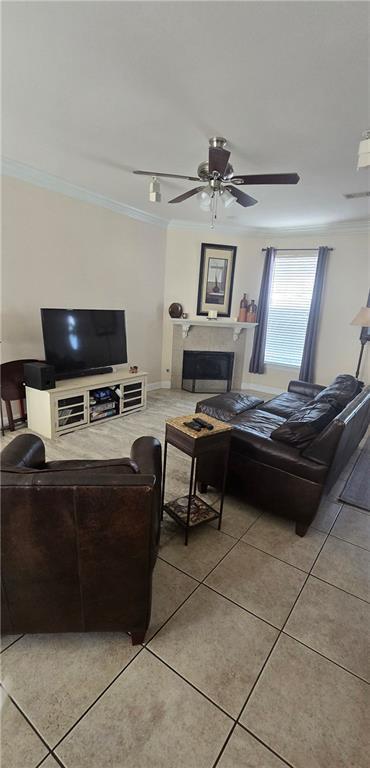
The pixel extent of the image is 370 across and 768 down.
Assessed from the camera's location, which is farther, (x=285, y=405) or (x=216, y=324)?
(x=216, y=324)

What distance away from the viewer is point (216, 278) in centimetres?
544

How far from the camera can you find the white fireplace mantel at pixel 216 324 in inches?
209

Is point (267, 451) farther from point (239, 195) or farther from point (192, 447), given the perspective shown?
point (239, 195)

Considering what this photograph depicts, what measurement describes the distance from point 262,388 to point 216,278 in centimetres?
211

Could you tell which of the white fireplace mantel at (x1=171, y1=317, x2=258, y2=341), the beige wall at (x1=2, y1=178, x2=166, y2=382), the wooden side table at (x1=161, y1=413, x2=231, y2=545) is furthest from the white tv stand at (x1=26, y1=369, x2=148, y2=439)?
the wooden side table at (x1=161, y1=413, x2=231, y2=545)

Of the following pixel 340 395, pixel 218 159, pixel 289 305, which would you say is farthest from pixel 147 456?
pixel 289 305

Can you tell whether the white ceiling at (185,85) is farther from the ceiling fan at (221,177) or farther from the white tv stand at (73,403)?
the white tv stand at (73,403)

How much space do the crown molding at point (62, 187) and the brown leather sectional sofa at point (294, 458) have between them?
3.28 metres

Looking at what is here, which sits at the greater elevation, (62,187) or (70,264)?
(62,187)

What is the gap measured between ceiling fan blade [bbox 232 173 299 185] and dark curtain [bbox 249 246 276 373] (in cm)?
310

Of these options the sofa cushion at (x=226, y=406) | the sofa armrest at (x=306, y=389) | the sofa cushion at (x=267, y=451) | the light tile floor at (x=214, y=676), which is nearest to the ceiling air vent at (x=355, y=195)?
the sofa armrest at (x=306, y=389)

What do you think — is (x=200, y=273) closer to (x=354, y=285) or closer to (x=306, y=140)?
(x=354, y=285)

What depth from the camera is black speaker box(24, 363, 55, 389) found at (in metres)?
3.28

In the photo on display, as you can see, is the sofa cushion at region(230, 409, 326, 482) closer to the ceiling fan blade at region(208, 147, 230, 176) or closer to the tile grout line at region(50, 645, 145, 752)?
the tile grout line at region(50, 645, 145, 752)
